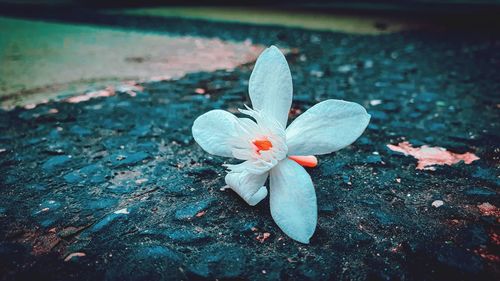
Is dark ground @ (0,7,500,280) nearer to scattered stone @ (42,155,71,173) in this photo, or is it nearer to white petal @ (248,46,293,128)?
scattered stone @ (42,155,71,173)

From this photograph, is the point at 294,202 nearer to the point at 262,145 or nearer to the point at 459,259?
the point at 262,145

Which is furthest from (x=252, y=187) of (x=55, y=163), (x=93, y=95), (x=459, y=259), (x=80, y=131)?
(x=93, y=95)

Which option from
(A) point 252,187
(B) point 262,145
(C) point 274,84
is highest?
(C) point 274,84

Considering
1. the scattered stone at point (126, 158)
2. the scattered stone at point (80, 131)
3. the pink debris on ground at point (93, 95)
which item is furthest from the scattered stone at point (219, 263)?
the pink debris on ground at point (93, 95)

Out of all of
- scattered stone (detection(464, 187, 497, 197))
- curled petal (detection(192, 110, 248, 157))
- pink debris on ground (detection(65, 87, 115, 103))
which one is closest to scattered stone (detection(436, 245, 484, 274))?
scattered stone (detection(464, 187, 497, 197))

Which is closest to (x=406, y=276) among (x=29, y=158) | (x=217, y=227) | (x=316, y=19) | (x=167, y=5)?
(x=217, y=227)

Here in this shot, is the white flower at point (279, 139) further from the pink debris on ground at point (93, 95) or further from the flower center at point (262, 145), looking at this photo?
the pink debris on ground at point (93, 95)
